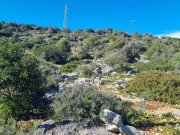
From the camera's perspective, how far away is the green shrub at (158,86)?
21.0 m

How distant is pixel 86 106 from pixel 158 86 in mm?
9764

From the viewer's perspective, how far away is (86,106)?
43.3 ft

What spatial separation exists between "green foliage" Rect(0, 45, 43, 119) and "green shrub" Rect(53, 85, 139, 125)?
1.32 m

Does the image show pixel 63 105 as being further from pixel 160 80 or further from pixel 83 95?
pixel 160 80

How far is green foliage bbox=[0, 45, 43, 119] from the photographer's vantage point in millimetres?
13805

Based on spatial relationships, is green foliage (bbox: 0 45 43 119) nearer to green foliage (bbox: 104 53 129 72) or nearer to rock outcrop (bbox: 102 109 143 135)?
rock outcrop (bbox: 102 109 143 135)

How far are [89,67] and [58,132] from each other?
18.4m

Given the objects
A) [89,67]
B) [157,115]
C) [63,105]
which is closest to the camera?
[63,105]

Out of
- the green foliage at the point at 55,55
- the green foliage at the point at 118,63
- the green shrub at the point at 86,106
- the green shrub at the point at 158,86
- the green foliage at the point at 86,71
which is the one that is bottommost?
the green shrub at the point at 86,106

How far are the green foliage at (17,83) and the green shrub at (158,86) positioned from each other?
850cm

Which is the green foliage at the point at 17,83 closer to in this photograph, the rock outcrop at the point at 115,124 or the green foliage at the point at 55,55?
the rock outcrop at the point at 115,124

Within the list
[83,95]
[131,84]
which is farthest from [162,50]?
[83,95]

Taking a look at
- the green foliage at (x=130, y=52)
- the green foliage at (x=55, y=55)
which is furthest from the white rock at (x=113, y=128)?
the green foliage at (x=130, y=52)

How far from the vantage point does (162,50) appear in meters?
49.2
